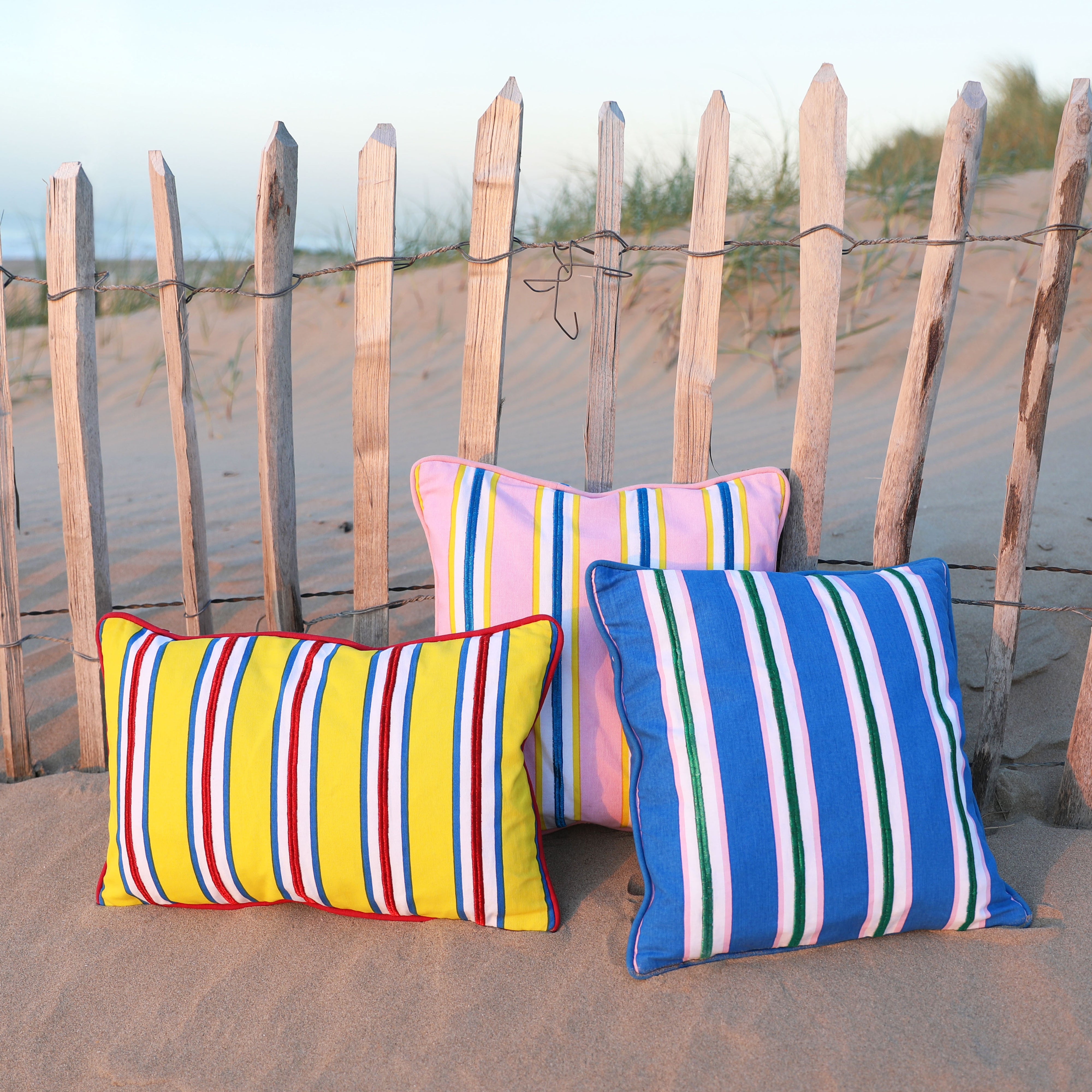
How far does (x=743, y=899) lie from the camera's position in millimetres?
1445

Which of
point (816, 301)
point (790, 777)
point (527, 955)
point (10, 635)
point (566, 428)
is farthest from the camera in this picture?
point (566, 428)

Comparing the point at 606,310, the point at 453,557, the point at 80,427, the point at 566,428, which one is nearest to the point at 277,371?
the point at 80,427

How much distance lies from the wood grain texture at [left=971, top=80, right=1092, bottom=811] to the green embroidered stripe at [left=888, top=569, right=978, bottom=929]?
489 mm

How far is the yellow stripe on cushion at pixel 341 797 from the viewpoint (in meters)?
1.54

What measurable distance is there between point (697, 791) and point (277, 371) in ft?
4.31

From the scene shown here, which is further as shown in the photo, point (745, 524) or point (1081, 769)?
point (1081, 769)

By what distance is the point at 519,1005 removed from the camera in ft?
4.82

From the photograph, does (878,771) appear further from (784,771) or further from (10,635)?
(10,635)

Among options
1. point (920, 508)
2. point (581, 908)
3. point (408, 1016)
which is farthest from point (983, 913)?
point (920, 508)

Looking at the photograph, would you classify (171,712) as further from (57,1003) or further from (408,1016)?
(408,1016)

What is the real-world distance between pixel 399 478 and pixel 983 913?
12.0ft

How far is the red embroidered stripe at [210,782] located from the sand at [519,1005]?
14cm

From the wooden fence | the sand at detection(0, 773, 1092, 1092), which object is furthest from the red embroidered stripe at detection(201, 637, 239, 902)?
the wooden fence

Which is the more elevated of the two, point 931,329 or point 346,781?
point 931,329
